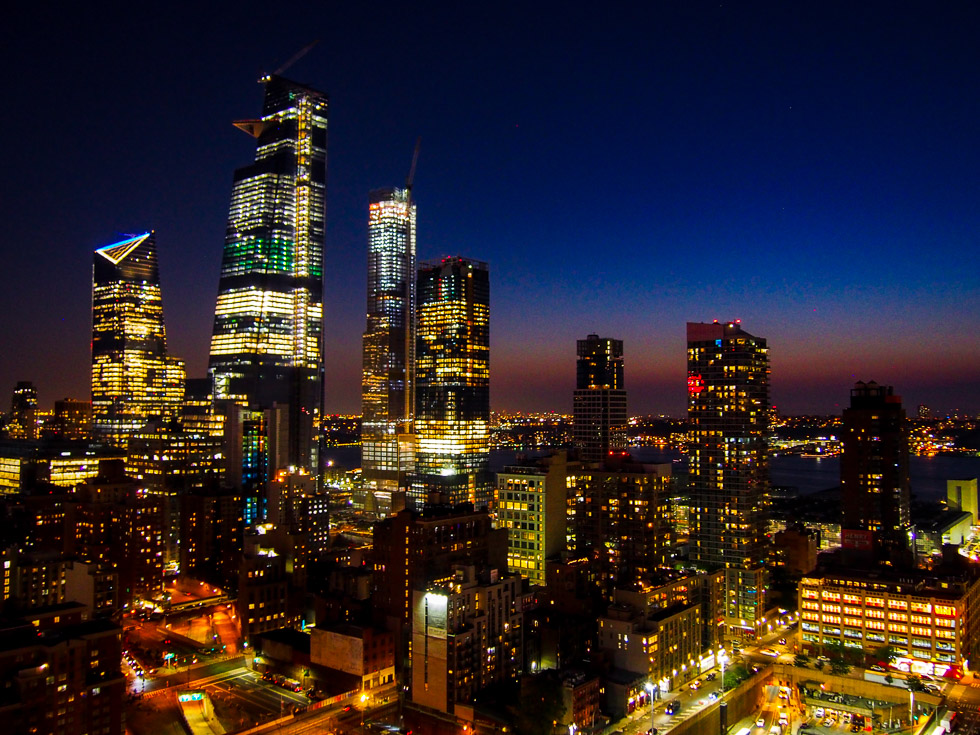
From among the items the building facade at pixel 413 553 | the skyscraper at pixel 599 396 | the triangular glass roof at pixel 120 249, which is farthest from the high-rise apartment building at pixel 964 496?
the triangular glass roof at pixel 120 249

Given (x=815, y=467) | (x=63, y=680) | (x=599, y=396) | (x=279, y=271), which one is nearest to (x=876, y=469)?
(x=599, y=396)

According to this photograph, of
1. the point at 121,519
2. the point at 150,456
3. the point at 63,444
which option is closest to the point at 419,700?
the point at 121,519

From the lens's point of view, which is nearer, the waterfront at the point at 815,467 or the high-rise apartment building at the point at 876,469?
the high-rise apartment building at the point at 876,469

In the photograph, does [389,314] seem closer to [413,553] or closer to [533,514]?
[533,514]

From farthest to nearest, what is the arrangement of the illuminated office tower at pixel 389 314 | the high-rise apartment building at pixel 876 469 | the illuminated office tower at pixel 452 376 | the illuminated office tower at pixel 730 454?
the illuminated office tower at pixel 389 314 → the illuminated office tower at pixel 452 376 → the high-rise apartment building at pixel 876 469 → the illuminated office tower at pixel 730 454

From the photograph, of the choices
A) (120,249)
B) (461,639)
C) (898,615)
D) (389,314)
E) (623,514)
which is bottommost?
(898,615)

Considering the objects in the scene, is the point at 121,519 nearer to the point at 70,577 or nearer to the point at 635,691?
the point at 70,577

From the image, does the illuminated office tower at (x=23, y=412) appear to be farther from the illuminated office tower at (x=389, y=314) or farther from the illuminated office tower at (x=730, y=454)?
the illuminated office tower at (x=730, y=454)
